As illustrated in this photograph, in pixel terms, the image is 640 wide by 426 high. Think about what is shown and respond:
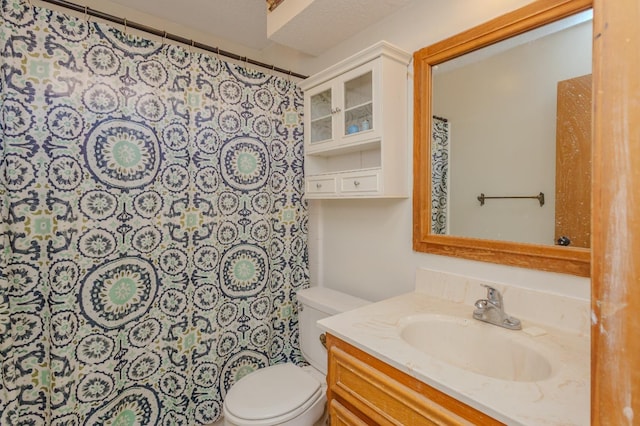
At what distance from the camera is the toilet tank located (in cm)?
162

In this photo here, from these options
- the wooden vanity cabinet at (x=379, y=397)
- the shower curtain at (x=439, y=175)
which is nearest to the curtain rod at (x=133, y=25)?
the shower curtain at (x=439, y=175)

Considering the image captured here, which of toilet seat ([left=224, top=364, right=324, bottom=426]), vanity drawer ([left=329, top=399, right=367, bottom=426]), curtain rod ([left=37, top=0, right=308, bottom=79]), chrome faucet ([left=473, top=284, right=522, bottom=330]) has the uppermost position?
curtain rod ([left=37, top=0, right=308, bottom=79])

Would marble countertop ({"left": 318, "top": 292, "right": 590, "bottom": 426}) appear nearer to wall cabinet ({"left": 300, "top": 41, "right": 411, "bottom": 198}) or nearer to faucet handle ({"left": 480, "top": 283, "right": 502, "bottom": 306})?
faucet handle ({"left": 480, "top": 283, "right": 502, "bottom": 306})

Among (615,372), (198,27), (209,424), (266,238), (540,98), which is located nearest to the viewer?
(615,372)

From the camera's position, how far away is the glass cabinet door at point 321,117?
168 cm

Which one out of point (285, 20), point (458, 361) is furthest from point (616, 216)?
point (285, 20)

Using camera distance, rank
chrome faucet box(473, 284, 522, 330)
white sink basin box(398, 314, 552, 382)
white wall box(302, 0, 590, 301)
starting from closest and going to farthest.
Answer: white sink basin box(398, 314, 552, 382) < chrome faucet box(473, 284, 522, 330) < white wall box(302, 0, 590, 301)

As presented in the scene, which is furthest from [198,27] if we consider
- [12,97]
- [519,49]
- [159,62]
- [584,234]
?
[584,234]

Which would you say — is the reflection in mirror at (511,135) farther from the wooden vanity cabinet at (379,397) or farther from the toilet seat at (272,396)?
the toilet seat at (272,396)

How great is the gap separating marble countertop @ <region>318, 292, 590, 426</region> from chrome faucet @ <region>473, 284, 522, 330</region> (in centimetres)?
3

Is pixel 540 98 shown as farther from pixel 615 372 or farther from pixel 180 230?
pixel 180 230

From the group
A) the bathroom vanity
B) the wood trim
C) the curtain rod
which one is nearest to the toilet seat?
the bathroom vanity

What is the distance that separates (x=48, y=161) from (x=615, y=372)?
5.54 ft

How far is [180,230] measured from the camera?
152cm
